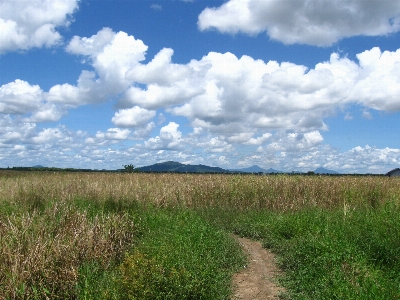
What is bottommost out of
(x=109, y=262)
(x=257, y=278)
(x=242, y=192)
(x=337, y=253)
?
(x=257, y=278)

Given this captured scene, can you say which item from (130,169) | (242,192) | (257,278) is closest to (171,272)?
(257,278)

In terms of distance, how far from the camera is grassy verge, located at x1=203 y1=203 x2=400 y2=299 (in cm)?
661

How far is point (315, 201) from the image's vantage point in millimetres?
16469

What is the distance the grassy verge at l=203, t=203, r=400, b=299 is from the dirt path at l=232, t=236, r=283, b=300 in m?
0.27

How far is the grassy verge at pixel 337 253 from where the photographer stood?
661 cm

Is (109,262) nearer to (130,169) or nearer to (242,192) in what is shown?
(242,192)

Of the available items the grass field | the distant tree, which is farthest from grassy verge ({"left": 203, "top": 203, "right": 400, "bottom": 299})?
the distant tree

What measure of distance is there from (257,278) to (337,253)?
67.1 inches

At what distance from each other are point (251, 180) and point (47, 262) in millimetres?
12610

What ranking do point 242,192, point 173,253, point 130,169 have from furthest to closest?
point 130,169, point 242,192, point 173,253

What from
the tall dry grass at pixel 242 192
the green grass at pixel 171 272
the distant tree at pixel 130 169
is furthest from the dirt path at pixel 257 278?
the distant tree at pixel 130 169

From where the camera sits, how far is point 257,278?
821cm

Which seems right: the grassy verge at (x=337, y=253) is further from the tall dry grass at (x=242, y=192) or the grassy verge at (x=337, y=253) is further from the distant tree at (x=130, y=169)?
the distant tree at (x=130, y=169)

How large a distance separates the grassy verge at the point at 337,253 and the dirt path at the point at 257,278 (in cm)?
27
